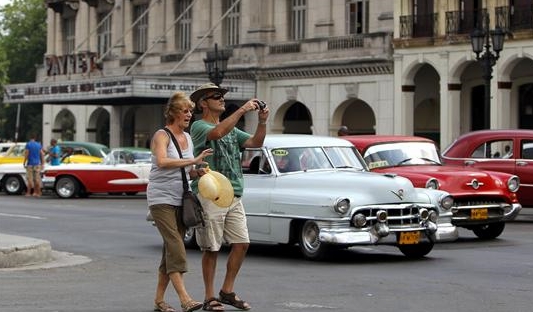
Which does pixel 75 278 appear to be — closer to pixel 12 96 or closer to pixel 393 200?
pixel 393 200

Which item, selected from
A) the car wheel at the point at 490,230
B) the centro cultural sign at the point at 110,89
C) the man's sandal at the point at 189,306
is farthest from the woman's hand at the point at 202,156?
the centro cultural sign at the point at 110,89

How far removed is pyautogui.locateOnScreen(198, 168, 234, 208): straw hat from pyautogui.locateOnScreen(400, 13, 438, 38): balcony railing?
1237 inches

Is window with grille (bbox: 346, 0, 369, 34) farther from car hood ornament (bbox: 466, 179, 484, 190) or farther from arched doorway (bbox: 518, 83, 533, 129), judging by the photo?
car hood ornament (bbox: 466, 179, 484, 190)

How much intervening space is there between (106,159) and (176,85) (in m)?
12.5

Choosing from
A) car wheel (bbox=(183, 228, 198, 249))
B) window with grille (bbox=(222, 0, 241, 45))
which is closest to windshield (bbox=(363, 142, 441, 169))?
car wheel (bbox=(183, 228, 198, 249))

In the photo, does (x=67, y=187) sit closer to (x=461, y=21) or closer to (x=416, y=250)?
(x=461, y=21)

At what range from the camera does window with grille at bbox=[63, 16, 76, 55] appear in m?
60.1

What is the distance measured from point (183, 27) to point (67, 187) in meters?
19.9

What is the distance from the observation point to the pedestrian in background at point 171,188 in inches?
404

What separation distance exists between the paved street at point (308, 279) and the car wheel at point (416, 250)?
7.4 inches

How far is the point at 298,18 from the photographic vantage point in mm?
47062

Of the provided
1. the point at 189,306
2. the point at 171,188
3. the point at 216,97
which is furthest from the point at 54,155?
the point at 189,306

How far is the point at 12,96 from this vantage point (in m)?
53.7

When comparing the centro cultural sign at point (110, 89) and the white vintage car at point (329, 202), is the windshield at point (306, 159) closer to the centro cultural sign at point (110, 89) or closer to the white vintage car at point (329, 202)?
the white vintage car at point (329, 202)
